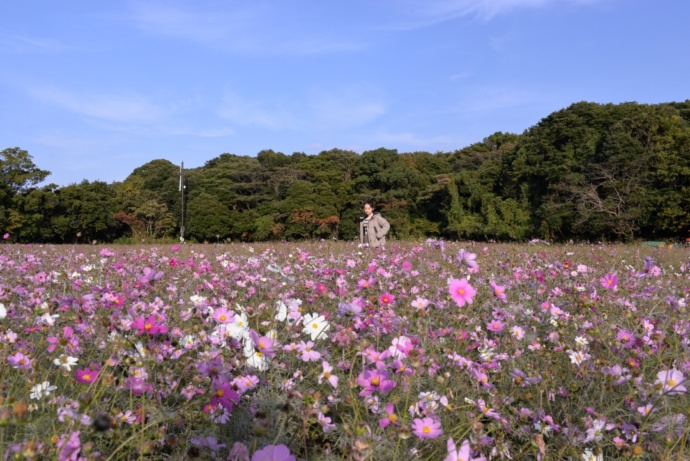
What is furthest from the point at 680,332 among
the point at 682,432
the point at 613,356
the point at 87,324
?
the point at 87,324

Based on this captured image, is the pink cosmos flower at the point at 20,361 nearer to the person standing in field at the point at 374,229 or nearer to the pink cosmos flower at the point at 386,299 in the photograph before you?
the pink cosmos flower at the point at 386,299

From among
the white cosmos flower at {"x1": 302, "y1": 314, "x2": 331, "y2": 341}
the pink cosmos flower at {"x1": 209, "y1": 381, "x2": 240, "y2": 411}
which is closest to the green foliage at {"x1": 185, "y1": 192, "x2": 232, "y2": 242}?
the white cosmos flower at {"x1": 302, "y1": 314, "x2": 331, "y2": 341}

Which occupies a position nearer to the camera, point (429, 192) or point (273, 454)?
point (273, 454)

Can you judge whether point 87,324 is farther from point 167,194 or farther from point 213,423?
point 167,194

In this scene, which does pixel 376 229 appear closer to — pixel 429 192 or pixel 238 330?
pixel 238 330

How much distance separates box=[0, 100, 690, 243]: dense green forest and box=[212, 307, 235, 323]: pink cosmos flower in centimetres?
1957

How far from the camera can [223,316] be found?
1633 mm

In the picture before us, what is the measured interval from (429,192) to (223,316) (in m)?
37.7

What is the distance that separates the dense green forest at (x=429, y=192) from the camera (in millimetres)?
25344

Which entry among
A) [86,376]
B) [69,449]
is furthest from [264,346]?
[69,449]

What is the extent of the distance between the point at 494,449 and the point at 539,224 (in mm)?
30267

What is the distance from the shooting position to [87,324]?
1963mm

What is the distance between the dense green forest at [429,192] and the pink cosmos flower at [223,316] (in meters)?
19.6

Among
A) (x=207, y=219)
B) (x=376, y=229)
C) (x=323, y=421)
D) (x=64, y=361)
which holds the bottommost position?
(x=323, y=421)
